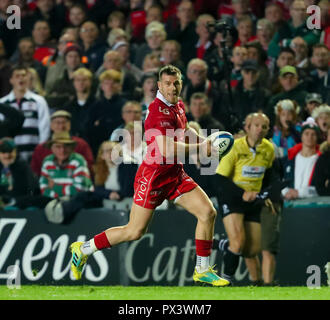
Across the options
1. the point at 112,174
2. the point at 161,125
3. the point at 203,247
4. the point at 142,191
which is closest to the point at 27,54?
the point at 112,174

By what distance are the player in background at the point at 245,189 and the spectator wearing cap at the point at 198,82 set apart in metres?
2.69

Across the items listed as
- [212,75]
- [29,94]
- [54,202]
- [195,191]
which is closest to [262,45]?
[212,75]

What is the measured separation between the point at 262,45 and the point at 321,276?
485 centimetres

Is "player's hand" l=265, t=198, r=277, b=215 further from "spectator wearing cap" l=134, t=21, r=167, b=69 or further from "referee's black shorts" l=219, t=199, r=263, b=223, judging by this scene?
"spectator wearing cap" l=134, t=21, r=167, b=69

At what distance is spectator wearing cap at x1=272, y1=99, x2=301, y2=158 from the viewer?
13.6 meters

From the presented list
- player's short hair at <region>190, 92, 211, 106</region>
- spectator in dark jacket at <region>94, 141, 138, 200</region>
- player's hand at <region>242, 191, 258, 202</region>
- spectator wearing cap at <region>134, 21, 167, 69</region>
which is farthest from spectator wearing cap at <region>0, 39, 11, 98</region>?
player's hand at <region>242, 191, 258, 202</region>

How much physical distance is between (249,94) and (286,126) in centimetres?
107

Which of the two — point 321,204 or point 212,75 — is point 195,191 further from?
point 212,75

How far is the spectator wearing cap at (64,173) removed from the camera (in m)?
13.4

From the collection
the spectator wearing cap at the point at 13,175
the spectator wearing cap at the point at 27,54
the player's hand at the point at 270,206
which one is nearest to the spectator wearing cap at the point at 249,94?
the player's hand at the point at 270,206

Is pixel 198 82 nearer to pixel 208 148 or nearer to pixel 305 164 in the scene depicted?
pixel 305 164

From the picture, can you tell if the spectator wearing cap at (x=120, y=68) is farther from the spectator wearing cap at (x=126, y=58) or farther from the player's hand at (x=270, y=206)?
the player's hand at (x=270, y=206)

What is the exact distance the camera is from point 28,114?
14.7 m

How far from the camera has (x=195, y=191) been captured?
9.92 metres
